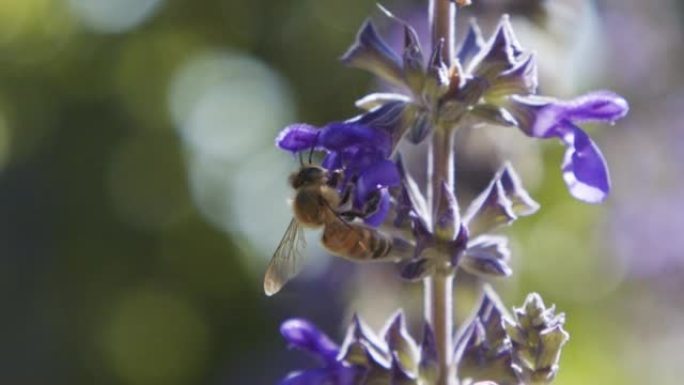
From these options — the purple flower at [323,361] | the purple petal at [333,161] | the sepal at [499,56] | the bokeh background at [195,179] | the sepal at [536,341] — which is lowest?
the bokeh background at [195,179]

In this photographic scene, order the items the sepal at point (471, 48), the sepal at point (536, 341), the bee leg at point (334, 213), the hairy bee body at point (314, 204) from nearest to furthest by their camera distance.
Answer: the sepal at point (536, 341) < the sepal at point (471, 48) < the bee leg at point (334, 213) < the hairy bee body at point (314, 204)

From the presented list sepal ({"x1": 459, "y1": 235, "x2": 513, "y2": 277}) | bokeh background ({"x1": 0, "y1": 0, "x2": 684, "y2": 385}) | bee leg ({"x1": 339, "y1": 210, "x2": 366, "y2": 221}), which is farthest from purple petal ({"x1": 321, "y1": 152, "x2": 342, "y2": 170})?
bokeh background ({"x1": 0, "y1": 0, "x2": 684, "y2": 385})

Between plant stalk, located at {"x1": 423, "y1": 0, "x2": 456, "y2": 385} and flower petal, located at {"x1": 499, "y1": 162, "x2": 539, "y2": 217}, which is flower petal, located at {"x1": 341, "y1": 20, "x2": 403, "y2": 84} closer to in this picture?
plant stalk, located at {"x1": 423, "y1": 0, "x2": 456, "y2": 385}

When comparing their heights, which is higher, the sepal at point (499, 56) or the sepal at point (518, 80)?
the sepal at point (499, 56)

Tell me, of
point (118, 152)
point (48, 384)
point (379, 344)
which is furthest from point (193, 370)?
point (379, 344)

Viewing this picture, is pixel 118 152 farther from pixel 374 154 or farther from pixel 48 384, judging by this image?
pixel 374 154

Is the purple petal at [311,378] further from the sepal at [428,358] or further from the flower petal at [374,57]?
the flower petal at [374,57]

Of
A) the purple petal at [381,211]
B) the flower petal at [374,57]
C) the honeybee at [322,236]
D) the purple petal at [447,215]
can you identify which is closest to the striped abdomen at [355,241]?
the honeybee at [322,236]
